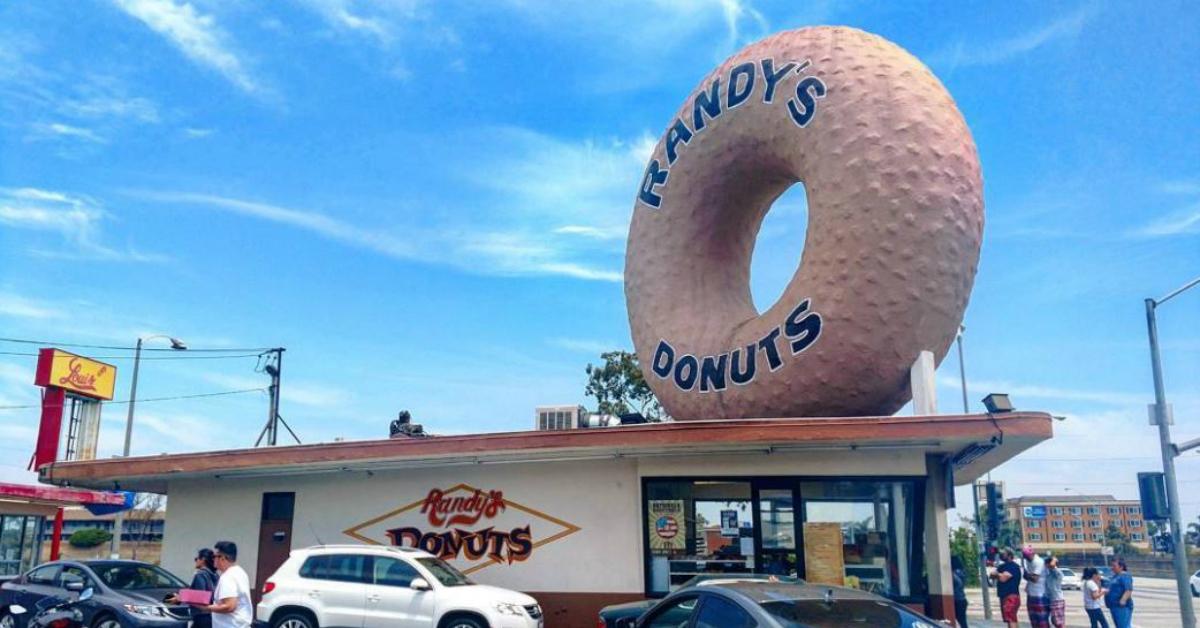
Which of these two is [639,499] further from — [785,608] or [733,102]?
[785,608]

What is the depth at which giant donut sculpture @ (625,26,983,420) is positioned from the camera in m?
13.0

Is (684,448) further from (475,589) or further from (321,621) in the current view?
(321,621)

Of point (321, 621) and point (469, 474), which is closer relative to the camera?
point (321, 621)

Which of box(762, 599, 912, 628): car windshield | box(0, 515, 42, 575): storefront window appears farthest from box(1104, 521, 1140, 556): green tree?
box(762, 599, 912, 628): car windshield

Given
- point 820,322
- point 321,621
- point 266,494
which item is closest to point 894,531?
point 820,322

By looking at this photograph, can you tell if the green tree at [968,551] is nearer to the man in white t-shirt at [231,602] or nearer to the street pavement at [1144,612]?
the street pavement at [1144,612]

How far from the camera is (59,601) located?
44.6 feet

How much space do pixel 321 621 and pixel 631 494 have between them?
4.78 m

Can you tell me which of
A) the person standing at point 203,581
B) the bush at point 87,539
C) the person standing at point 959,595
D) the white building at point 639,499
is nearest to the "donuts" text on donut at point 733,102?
the white building at point 639,499

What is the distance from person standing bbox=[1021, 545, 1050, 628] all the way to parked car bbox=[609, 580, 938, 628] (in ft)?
32.8

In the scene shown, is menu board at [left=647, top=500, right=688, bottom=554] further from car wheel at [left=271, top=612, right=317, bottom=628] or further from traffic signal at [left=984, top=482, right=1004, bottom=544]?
traffic signal at [left=984, top=482, right=1004, bottom=544]

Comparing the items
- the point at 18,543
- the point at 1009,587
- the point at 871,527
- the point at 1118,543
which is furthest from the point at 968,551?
the point at 1118,543

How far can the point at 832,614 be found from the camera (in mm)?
6230

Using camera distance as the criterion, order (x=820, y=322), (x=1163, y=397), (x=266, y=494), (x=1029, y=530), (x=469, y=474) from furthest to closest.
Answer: (x=1029, y=530), (x=1163, y=397), (x=266, y=494), (x=469, y=474), (x=820, y=322)
